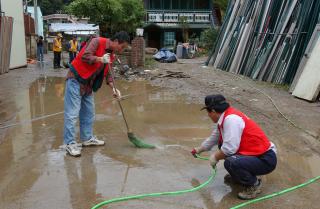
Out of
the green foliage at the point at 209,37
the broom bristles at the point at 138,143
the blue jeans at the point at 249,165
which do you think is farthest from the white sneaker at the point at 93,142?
the green foliage at the point at 209,37

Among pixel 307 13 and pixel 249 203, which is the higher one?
pixel 307 13

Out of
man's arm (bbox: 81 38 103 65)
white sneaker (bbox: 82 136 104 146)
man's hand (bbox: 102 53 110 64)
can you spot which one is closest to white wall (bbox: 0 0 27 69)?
white sneaker (bbox: 82 136 104 146)

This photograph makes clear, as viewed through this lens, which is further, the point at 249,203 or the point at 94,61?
the point at 94,61

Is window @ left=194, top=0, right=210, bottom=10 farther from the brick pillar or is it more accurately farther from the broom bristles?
the broom bristles

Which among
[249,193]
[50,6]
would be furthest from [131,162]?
[50,6]

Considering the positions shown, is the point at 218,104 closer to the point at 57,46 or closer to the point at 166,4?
the point at 57,46

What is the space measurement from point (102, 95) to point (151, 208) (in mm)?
7267

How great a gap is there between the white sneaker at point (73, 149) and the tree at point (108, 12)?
15.2 m

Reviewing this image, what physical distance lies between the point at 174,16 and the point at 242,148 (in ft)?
103

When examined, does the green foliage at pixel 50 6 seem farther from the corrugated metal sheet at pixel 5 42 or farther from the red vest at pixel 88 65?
the red vest at pixel 88 65

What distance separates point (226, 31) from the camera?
56.5 ft

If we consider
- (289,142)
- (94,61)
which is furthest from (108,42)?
(289,142)

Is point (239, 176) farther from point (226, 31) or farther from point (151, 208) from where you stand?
point (226, 31)

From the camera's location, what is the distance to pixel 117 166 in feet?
16.7
